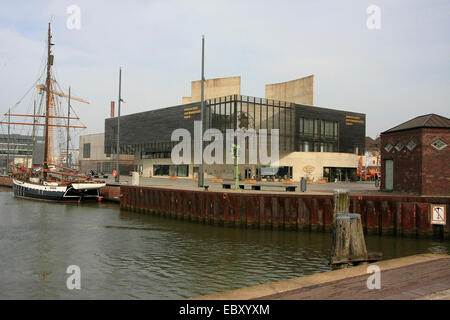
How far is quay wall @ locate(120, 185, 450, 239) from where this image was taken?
71.4ft

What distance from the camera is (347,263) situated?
12.6 meters

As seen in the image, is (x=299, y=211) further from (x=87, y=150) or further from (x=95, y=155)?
(x=87, y=150)

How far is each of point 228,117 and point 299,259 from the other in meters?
44.7

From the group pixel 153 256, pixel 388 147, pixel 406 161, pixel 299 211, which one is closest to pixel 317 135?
pixel 388 147

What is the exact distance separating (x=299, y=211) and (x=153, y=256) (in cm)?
1038

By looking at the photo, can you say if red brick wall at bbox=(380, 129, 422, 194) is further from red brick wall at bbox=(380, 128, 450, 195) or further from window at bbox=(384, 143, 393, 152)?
window at bbox=(384, 143, 393, 152)

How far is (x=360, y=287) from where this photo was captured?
8.60m

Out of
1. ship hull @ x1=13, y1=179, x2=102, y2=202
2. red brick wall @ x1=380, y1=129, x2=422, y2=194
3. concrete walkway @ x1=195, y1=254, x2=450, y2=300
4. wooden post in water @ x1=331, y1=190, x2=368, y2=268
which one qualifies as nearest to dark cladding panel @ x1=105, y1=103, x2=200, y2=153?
ship hull @ x1=13, y1=179, x2=102, y2=202

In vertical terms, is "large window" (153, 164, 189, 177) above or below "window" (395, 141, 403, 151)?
below

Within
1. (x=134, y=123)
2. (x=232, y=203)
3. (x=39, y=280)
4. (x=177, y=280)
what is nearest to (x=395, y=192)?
(x=232, y=203)

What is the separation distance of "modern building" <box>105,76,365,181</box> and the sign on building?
123 ft

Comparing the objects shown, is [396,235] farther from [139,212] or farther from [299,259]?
[139,212]

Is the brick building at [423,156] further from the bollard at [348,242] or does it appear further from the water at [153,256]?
the bollard at [348,242]

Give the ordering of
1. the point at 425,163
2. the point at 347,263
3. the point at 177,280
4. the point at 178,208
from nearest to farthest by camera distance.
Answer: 1. the point at 347,263
2. the point at 177,280
3. the point at 425,163
4. the point at 178,208
